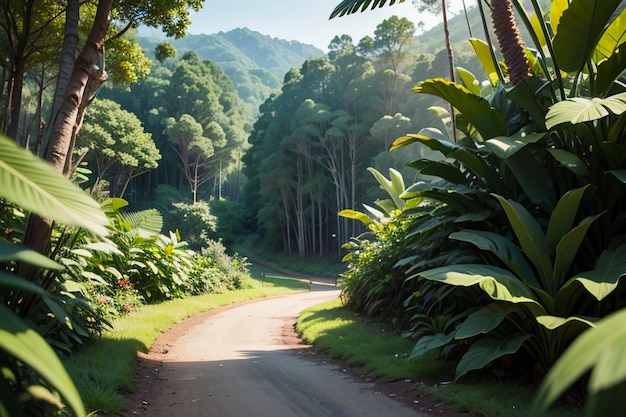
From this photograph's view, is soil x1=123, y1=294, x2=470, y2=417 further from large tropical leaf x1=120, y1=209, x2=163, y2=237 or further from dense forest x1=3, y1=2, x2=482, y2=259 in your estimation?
dense forest x1=3, y1=2, x2=482, y2=259

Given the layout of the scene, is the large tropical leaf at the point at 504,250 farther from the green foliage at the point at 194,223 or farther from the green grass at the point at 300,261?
the green foliage at the point at 194,223

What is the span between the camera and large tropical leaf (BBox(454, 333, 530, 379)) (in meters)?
3.81

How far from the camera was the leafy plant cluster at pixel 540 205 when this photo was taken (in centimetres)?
367

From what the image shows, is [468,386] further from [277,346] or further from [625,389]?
[277,346]

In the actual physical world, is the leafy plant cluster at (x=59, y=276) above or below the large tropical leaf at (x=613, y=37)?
below

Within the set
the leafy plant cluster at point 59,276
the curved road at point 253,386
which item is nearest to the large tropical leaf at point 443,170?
the curved road at point 253,386

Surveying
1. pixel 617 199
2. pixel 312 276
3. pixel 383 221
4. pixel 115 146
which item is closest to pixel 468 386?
pixel 617 199

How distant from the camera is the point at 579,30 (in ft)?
12.9

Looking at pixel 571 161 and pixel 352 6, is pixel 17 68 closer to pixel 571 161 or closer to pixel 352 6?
pixel 352 6

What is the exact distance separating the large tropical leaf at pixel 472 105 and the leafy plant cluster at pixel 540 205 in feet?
0.03

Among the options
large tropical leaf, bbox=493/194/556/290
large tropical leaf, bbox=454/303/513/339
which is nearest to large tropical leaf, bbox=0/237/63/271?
large tropical leaf, bbox=454/303/513/339

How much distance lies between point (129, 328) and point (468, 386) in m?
5.17

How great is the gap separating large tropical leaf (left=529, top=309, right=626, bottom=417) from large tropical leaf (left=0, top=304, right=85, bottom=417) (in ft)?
2.27

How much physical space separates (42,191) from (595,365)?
1025 mm
